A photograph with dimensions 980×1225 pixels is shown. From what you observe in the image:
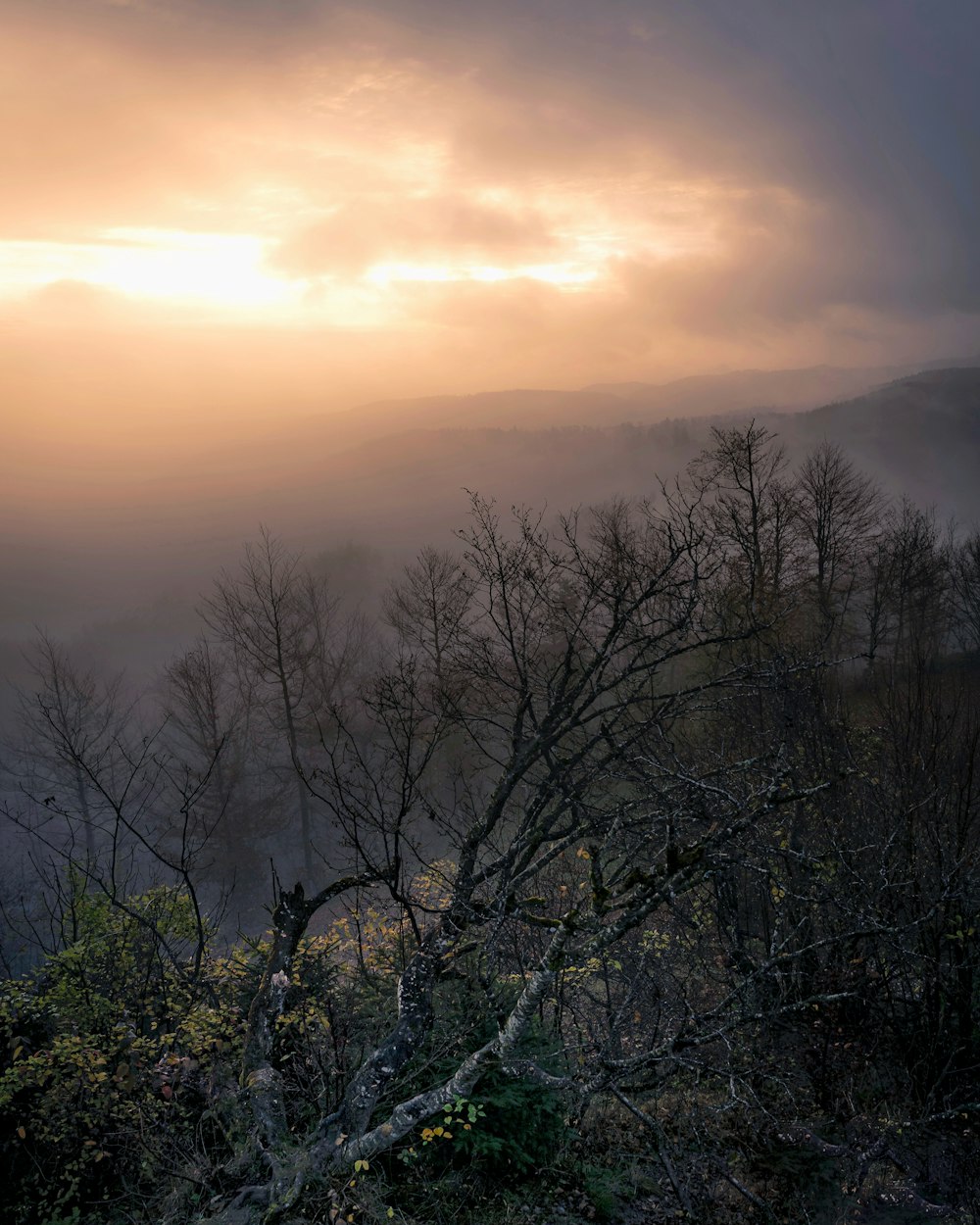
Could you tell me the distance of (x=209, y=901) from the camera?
24.9 meters

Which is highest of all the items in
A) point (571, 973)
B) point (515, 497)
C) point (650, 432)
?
point (650, 432)

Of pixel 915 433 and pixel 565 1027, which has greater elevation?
pixel 915 433

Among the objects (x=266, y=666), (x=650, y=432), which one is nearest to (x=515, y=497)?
(x=650, y=432)

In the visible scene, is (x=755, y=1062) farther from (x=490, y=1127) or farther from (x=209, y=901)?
(x=209, y=901)

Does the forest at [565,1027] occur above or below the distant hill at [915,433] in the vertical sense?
below

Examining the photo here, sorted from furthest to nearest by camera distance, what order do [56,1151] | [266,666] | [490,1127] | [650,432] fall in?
[650,432] < [266,666] < [56,1151] < [490,1127]

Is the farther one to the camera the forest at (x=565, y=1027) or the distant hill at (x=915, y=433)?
the distant hill at (x=915, y=433)

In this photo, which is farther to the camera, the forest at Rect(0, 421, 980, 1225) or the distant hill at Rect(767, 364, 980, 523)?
the distant hill at Rect(767, 364, 980, 523)

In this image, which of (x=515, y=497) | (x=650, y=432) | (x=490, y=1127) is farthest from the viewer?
(x=650, y=432)

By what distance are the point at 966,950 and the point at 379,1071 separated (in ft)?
23.6

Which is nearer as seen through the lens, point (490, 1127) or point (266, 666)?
point (490, 1127)

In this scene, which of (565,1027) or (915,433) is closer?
(565,1027)

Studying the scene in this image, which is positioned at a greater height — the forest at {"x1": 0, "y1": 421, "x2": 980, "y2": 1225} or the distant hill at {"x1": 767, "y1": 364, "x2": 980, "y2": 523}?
the distant hill at {"x1": 767, "y1": 364, "x2": 980, "y2": 523}

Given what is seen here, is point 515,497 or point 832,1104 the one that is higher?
point 515,497
